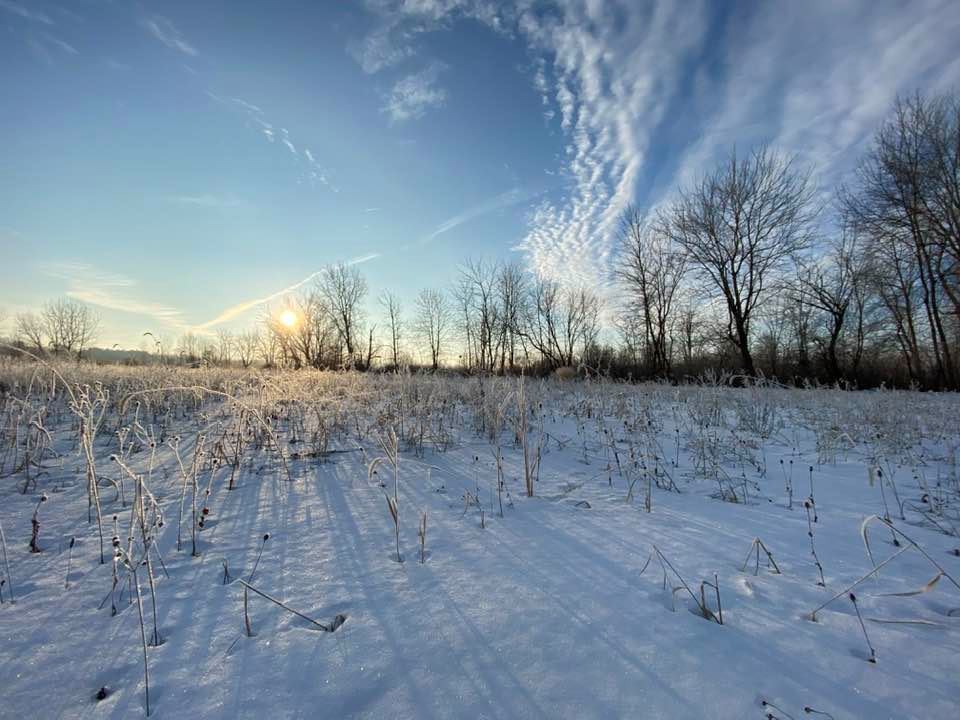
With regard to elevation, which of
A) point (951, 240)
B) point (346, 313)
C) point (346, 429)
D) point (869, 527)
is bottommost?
point (869, 527)

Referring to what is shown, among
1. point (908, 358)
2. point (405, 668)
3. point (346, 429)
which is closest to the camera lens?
point (405, 668)

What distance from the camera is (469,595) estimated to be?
1.67m

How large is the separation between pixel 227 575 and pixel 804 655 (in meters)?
2.27

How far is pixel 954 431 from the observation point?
569 centimetres

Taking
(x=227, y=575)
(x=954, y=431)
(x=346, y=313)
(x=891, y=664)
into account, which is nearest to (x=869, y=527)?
(x=891, y=664)

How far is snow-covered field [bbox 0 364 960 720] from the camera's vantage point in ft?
3.84

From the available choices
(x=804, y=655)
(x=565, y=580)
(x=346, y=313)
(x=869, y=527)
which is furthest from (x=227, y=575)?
(x=346, y=313)

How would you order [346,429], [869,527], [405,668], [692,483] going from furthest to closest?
[346,429] → [692,483] → [869,527] → [405,668]

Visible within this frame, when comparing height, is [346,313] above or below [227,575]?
above

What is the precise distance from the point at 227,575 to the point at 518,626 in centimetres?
132

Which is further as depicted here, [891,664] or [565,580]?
[565,580]

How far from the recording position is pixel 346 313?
132 ft

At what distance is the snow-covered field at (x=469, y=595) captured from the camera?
1169 millimetres

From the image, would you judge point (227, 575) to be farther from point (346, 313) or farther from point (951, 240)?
point (346, 313)
